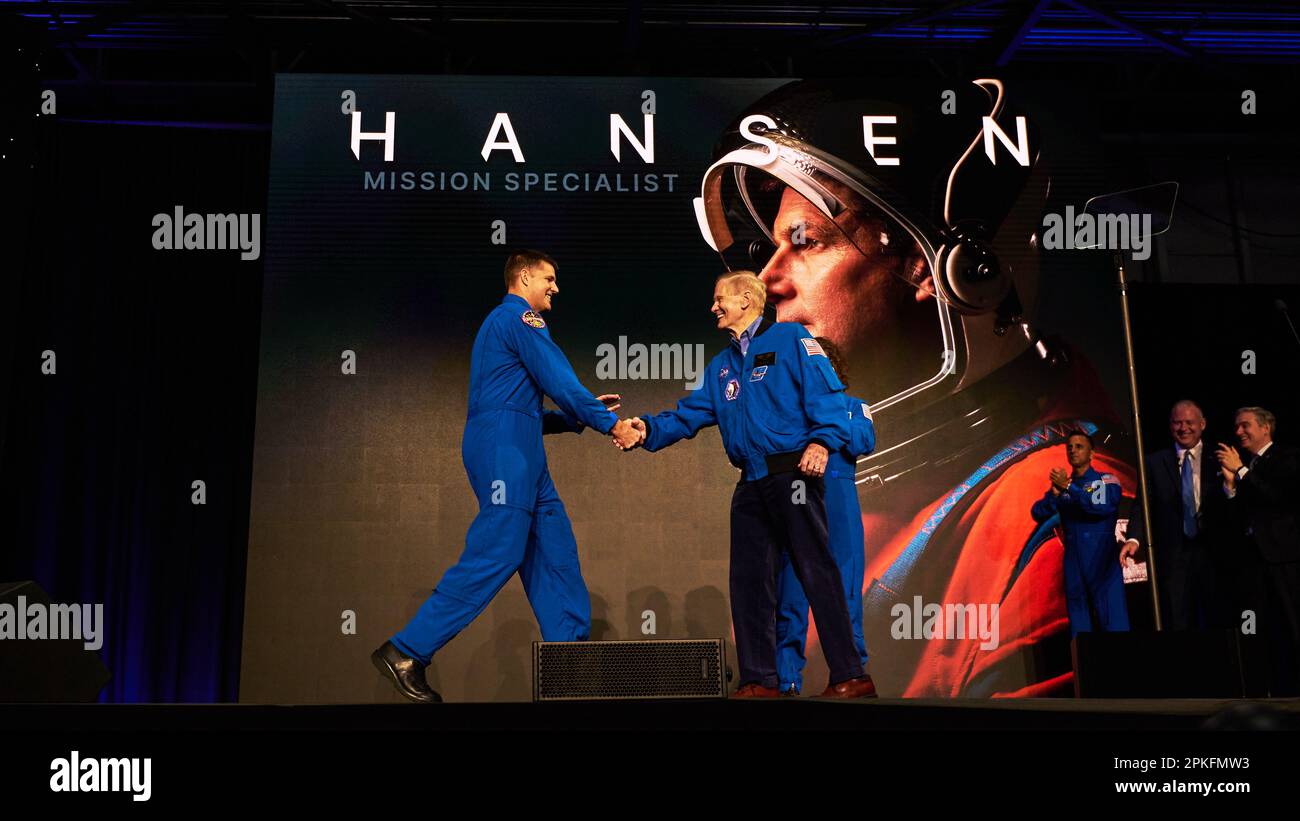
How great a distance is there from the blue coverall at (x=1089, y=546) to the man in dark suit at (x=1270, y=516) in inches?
29.5

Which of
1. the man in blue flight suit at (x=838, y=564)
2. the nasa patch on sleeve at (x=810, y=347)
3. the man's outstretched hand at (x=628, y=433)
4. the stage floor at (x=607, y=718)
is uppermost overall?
the nasa patch on sleeve at (x=810, y=347)

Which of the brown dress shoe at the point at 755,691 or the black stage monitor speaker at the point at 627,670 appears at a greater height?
the black stage monitor speaker at the point at 627,670

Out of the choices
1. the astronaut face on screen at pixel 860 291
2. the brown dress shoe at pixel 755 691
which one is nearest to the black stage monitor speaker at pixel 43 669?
the brown dress shoe at pixel 755 691

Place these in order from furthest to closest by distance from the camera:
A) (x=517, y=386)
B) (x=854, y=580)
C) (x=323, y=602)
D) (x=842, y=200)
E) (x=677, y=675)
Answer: (x=842, y=200) → (x=323, y=602) → (x=854, y=580) → (x=517, y=386) → (x=677, y=675)

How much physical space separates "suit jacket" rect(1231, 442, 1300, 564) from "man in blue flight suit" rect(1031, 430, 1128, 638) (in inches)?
28.6

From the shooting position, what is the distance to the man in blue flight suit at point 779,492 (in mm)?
4043

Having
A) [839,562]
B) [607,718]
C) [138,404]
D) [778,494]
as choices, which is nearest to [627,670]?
[778,494]

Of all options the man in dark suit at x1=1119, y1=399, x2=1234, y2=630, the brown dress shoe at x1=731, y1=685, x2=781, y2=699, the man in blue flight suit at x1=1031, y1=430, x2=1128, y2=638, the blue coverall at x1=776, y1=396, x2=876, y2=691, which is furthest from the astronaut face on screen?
the brown dress shoe at x1=731, y1=685, x2=781, y2=699

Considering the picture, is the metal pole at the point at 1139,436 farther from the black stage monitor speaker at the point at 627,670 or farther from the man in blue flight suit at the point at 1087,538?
the black stage monitor speaker at the point at 627,670

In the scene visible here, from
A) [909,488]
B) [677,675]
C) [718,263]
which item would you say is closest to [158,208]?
[718,263]

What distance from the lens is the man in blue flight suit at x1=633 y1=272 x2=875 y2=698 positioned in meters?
4.04

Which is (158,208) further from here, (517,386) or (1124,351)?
(1124,351)

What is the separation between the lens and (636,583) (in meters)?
6.53

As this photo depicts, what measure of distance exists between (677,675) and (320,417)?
3.80 metres
